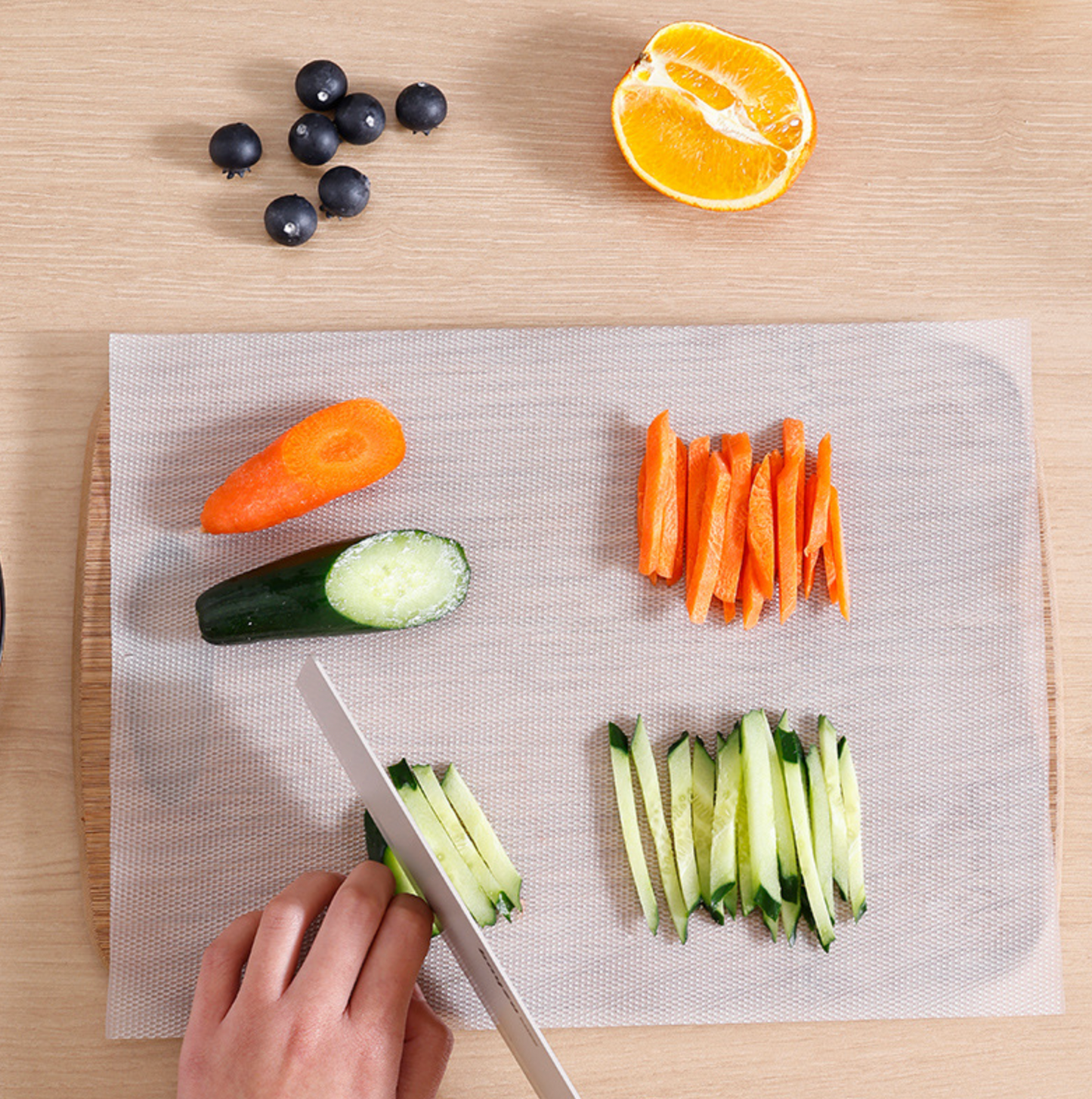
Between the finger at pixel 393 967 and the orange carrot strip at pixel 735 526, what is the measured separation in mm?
562

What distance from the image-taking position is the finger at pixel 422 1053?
1125 mm

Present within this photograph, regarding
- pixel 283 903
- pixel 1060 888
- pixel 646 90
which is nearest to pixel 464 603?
pixel 283 903

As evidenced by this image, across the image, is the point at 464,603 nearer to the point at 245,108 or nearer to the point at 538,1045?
the point at 538,1045

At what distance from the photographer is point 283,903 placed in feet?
3.68

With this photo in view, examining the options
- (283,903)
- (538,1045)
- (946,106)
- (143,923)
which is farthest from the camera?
(946,106)

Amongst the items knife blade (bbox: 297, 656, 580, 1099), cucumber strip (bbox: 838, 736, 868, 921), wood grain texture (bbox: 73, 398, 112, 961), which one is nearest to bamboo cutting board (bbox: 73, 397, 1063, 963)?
wood grain texture (bbox: 73, 398, 112, 961)

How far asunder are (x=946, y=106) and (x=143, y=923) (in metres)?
1.56

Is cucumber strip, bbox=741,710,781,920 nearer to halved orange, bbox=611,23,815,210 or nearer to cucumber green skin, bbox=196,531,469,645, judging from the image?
cucumber green skin, bbox=196,531,469,645

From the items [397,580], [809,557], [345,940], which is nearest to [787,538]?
[809,557]

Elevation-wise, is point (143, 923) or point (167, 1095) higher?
point (143, 923)

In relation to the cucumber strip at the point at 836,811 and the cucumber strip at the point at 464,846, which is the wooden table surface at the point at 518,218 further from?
the cucumber strip at the point at 464,846

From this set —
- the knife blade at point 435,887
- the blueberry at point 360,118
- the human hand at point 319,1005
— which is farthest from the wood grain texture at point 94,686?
the blueberry at point 360,118

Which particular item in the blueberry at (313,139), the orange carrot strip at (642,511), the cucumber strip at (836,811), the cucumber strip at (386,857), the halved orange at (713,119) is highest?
the halved orange at (713,119)

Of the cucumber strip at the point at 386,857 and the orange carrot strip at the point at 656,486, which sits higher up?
the orange carrot strip at the point at 656,486
